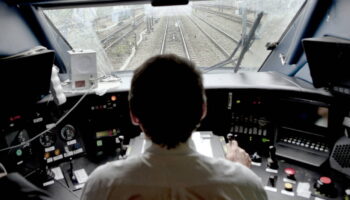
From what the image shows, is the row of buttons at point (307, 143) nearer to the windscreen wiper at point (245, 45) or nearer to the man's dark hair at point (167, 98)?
the windscreen wiper at point (245, 45)

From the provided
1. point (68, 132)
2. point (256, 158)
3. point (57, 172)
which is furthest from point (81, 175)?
point (256, 158)

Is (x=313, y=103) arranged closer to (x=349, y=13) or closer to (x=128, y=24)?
(x=349, y=13)

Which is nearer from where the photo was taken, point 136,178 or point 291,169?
point 136,178

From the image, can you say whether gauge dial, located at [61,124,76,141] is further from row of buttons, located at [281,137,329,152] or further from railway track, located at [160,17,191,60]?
row of buttons, located at [281,137,329,152]

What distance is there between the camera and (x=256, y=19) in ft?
7.85

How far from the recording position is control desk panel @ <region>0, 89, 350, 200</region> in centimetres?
186

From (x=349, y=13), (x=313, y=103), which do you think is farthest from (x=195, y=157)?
(x=349, y=13)

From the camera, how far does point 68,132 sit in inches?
84.9

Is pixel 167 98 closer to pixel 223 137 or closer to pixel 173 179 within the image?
pixel 173 179

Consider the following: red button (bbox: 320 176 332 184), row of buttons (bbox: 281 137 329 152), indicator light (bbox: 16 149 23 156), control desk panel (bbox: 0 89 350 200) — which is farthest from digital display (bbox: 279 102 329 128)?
indicator light (bbox: 16 149 23 156)

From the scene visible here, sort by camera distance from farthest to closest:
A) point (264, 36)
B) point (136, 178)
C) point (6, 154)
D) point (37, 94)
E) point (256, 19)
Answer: point (264, 36)
point (256, 19)
point (37, 94)
point (6, 154)
point (136, 178)

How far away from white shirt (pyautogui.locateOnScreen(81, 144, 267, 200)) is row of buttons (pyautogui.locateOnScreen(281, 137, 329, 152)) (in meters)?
1.31

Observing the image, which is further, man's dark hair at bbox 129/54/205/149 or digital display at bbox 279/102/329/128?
digital display at bbox 279/102/329/128

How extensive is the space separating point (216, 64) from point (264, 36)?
1.57ft
